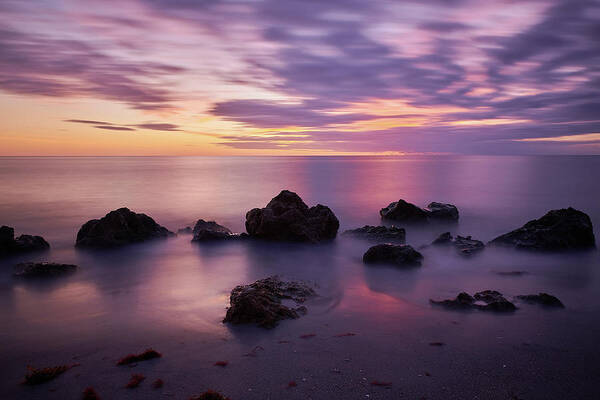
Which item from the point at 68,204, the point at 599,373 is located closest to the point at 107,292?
the point at 599,373

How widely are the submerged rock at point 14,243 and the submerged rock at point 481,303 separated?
545 inches

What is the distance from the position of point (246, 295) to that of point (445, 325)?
4138 mm

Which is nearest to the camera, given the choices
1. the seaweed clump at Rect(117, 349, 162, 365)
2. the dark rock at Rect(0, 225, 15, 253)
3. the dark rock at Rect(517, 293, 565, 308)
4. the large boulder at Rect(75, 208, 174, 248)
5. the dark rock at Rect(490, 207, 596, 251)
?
the seaweed clump at Rect(117, 349, 162, 365)

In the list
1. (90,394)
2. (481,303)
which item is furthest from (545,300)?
(90,394)

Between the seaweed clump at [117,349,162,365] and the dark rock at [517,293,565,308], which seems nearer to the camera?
the seaweed clump at [117,349,162,365]

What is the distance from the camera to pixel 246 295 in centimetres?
795

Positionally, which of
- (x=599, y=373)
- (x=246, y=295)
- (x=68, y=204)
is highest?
(x=68, y=204)

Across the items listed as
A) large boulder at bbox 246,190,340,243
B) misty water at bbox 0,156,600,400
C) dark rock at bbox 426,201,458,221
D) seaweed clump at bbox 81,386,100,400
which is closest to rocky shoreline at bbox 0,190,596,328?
large boulder at bbox 246,190,340,243

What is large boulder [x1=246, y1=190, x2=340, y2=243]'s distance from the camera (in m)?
15.7

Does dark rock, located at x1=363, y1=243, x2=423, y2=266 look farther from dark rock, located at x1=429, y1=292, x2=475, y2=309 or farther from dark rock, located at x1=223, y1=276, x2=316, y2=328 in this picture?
dark rock, located at x1=223, y1=276, x2=316, y2=328

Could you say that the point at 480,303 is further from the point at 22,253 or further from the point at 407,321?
the point at 22,253

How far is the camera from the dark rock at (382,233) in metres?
A: 16.2

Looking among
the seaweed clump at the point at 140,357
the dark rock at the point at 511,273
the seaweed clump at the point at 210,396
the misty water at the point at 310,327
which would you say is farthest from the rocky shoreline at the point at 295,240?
the seaweed clump at the point at 210,396

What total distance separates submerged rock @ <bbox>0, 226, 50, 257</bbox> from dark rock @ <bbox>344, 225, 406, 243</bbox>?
1253cm
